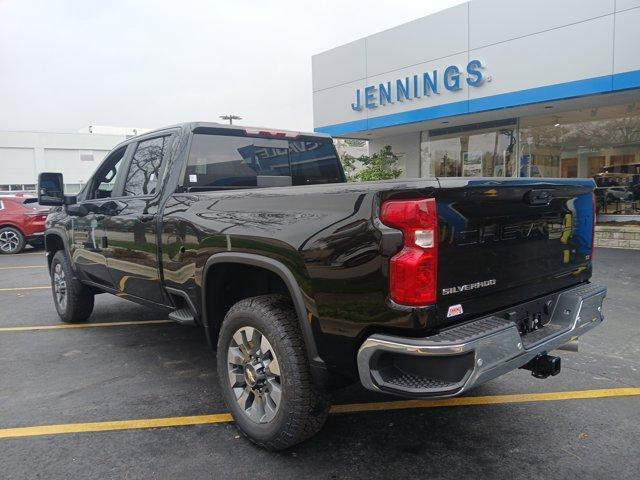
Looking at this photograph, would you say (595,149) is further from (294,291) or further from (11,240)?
(11,240)

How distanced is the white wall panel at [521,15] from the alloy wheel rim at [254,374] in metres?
11.2

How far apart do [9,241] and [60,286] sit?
30.4ft

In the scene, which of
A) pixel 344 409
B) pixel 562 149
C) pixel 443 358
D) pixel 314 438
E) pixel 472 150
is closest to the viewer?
pixel 443 358

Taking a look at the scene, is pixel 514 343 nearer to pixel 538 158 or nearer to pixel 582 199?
pixel 582 199

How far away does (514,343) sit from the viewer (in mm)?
2482

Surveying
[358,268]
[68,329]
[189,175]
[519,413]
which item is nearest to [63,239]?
[68,329]

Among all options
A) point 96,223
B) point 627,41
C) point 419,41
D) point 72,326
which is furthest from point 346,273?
point 419,41

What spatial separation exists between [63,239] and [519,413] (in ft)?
15.6

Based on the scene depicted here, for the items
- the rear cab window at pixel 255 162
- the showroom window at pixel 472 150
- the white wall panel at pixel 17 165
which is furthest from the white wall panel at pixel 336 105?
the white wall panel at pixel 17 165

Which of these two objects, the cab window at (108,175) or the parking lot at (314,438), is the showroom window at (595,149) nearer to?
the parking lot at (314,438)

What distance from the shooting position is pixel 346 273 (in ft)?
8.08

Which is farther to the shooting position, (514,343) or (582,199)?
(582,199)

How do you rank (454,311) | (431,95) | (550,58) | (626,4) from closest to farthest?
(454,311) < (626,4) < (550,58) < (431,95)

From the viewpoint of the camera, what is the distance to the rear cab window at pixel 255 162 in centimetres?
400
